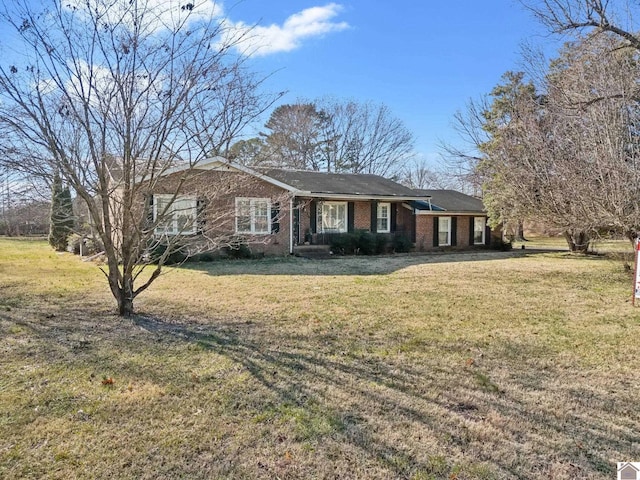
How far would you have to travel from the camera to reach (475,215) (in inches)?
909

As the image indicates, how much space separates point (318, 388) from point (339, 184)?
680 inches

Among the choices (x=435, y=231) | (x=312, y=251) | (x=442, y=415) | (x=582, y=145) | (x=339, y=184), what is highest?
(x=339, y=184)

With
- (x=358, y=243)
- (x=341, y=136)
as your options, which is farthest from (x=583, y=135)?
(x=341, y=136)

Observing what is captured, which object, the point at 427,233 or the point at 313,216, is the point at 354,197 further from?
the point at 427,233

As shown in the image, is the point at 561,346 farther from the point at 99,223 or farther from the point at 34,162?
the point at 34,162

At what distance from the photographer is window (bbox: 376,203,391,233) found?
2041 cm

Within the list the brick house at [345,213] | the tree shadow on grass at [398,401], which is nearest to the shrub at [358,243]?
the brick house at [345,213]

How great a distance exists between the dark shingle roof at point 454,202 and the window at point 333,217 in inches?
210

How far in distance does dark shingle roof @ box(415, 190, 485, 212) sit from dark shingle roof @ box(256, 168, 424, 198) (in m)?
2.19

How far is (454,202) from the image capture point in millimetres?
23922

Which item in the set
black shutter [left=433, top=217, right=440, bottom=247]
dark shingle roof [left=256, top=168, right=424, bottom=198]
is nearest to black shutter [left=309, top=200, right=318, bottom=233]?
dark shingle roof [left=256, top=168, right=424, bottom=198]

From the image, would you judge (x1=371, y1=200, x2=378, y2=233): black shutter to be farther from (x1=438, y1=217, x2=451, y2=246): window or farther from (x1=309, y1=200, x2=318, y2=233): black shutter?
(x1=438, y1=217, x2=451, y2=246): window

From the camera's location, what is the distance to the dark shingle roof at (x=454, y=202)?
22.5 m

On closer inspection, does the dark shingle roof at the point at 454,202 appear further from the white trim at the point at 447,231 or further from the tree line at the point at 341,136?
the tree line at the point at 341,136
